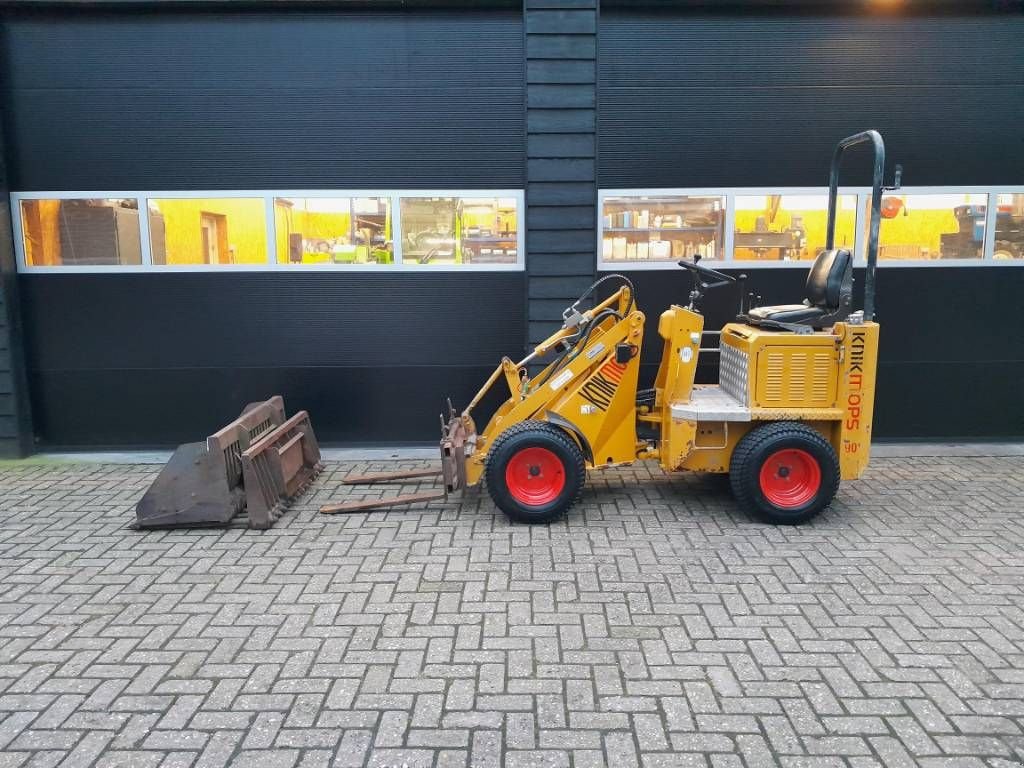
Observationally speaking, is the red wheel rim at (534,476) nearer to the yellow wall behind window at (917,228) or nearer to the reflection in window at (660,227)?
the reflection in window at (660,227)

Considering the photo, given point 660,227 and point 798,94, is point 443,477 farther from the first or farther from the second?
point 798,94

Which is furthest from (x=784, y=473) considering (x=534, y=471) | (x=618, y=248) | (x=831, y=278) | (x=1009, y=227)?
(x=1009, y=227)

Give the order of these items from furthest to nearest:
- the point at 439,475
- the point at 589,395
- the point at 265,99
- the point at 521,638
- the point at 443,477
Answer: the point at 265,99
the point at 439,475
the point at 443,477
the point at 589,395
the point at 521,638

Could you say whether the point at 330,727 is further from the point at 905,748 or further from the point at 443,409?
the point at 443,409

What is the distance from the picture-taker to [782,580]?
14.1ft

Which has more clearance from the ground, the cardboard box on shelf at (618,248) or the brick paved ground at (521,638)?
the cardboard box on shelf at (618,248)

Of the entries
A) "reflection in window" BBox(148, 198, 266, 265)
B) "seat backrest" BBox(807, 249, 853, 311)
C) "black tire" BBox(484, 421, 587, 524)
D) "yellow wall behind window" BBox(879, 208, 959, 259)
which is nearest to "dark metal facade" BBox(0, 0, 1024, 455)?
"reflection in window" BBox(148, 198, 266, 265)

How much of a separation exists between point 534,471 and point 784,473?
172cm

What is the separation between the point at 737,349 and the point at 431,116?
11.3ft

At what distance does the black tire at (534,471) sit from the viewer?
16.8ft

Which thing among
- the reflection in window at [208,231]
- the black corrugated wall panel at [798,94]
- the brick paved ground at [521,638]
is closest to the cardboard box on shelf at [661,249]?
the black corrugated wall panel at [798,94]

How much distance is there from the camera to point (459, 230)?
22.7ft

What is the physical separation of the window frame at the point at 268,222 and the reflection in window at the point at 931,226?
11.0 ft

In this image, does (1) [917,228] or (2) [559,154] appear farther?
(1) [917,228]
